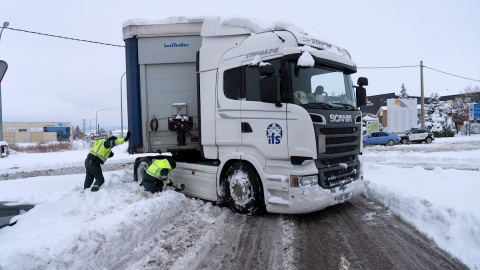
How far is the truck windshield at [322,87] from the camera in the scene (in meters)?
5.02

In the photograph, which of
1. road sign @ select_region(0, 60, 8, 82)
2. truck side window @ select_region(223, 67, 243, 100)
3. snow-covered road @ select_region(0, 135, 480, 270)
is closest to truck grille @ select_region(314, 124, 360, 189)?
snow-covered road @ select_region(0, 135, 480, 270)

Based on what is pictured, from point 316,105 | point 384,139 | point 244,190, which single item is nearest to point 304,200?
point 244,190

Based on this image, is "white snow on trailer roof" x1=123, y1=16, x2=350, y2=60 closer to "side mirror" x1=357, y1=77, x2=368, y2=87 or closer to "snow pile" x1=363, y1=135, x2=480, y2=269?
"side mirror" x1=357, y1=77, x2=368, y2=87

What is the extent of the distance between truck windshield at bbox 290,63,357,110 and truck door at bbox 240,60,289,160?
1.01 ft

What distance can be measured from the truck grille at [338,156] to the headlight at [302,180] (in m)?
0.16

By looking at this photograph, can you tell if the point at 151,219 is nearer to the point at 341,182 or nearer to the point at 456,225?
the point at 341,182

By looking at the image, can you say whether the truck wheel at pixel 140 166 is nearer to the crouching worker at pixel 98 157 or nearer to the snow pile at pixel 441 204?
the crouching worker at pixel 98 157

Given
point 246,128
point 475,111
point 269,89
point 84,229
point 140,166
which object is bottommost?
point 84,229

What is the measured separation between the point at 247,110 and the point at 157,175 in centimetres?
246

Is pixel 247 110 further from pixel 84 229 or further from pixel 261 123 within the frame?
pixel 84 229

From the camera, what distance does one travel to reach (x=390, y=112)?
38.1 meters

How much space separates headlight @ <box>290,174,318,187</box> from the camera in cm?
482

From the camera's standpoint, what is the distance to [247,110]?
17.9ft

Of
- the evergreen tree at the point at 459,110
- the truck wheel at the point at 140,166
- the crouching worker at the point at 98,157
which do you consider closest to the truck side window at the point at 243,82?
the crouching worker at the point at 98,157
